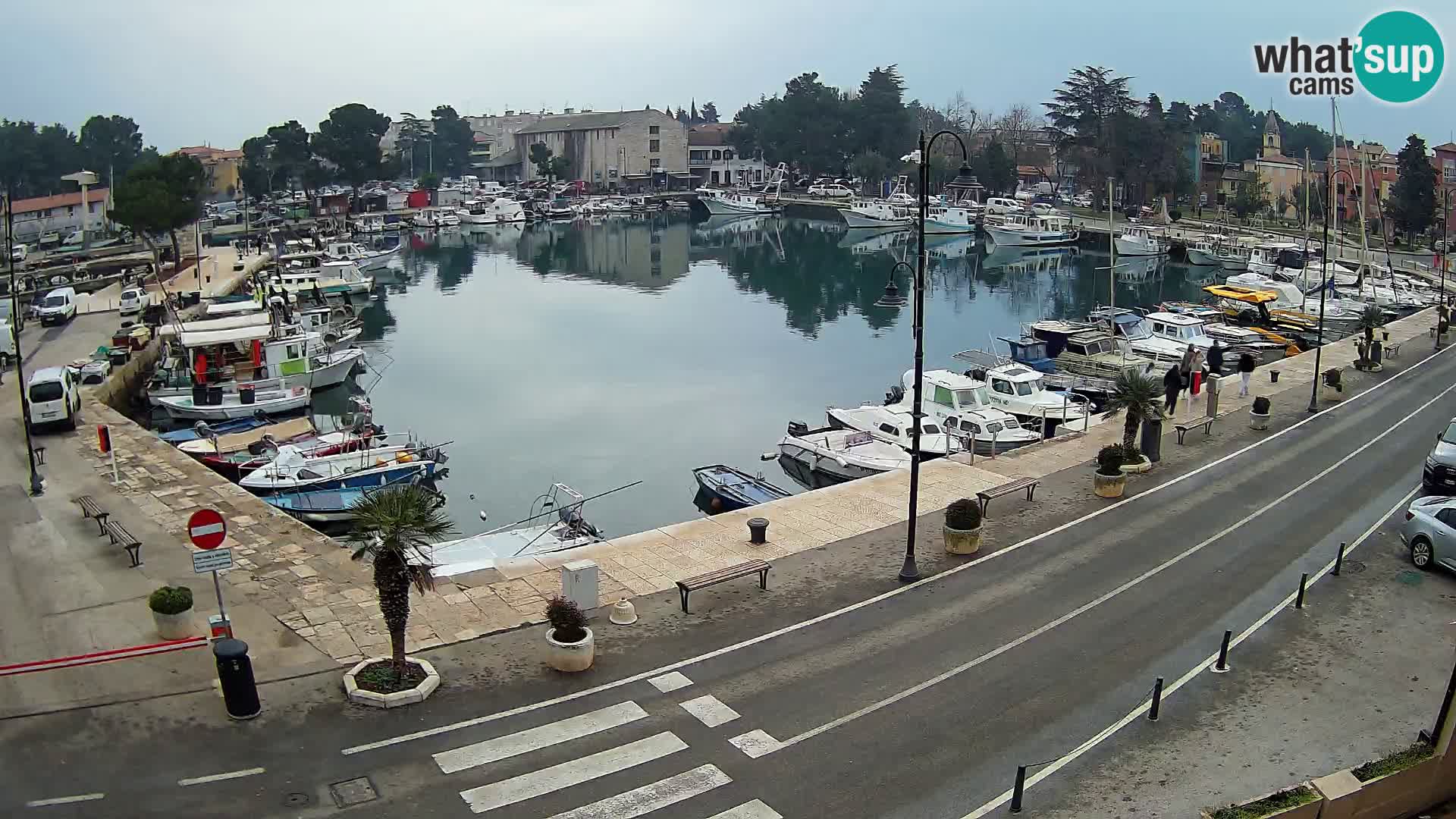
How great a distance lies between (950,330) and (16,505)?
178 ft

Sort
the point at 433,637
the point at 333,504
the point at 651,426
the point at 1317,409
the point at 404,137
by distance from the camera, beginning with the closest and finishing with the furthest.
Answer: the point at 433,637
the point at 333,504
the point at 1317,409
the point at 651,426
the point at 404,137

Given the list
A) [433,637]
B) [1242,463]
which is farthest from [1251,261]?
[433,637]

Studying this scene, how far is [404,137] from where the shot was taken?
194m

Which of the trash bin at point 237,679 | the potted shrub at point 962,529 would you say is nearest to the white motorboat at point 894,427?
the potted shrub at point 962,529

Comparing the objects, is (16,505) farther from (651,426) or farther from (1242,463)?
(1242,463)

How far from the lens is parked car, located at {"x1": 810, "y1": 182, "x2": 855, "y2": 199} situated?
523 ft

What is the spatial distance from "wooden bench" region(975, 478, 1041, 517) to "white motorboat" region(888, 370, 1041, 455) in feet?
26.3

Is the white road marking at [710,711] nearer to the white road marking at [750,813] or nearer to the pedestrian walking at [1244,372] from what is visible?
the white road marking at [750,813]

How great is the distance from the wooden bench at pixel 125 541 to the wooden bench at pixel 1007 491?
55.9 ft

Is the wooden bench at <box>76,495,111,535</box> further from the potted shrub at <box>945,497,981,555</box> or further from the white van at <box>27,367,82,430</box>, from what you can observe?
the potted shrub at <box>945,497,981,555</box>

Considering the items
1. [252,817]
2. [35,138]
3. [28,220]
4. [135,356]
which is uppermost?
[35,138]

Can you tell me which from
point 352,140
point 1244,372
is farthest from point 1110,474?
point 352,140

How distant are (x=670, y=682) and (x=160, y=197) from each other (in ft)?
226

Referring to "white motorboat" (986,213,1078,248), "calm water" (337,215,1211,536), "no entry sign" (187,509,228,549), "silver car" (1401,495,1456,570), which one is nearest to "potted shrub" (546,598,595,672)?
"no entry sign" (187,509,228,549)
